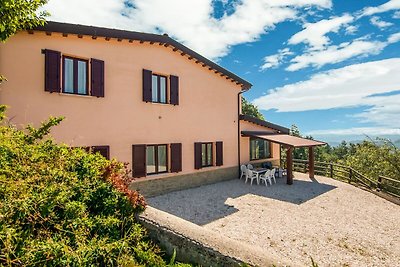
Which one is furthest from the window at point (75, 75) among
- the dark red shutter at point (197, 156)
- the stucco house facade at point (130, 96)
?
the dark red shutter at point (197, 156)

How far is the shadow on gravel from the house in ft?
4.21

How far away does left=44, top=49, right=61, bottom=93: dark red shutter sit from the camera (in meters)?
9.84

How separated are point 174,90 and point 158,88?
3.15 ft

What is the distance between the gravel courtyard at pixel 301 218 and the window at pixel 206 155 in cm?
155

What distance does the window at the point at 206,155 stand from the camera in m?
16.5

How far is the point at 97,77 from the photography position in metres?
11.2

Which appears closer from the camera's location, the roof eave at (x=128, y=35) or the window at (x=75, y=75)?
the roof eave at (x=128, y=35)

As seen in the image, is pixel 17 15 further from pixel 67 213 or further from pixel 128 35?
pixel 67 213

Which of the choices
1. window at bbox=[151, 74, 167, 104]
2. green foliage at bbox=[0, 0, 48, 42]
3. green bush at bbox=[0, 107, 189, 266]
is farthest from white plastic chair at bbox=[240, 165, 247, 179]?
green foliage at bbox=[0, 0, 48, 42]

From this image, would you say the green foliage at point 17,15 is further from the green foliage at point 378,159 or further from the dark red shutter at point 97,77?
the green foliage at point 378,159

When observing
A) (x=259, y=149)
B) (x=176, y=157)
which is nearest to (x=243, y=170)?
(x=259, y=149)

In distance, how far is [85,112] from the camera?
10992mm

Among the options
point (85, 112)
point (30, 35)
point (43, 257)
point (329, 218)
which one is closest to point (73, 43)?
point (30, 35)

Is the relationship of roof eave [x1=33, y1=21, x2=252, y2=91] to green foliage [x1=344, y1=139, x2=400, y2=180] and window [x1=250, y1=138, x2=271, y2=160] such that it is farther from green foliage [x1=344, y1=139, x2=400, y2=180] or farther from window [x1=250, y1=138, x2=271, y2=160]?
green foliage [x1=344, y1=139, x2=400, y2=180]
